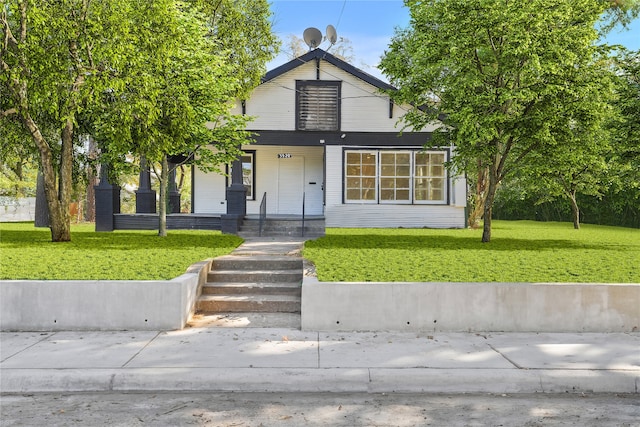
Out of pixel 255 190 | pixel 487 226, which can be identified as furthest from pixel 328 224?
pixel 487 226

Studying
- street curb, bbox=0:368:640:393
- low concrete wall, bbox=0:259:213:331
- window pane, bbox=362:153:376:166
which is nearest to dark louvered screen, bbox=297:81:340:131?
window pane, bbox=362:153:376:166

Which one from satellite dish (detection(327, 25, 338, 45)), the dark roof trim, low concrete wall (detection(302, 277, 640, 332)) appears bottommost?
low concrete wall (detection(302, 277, 640, 332))

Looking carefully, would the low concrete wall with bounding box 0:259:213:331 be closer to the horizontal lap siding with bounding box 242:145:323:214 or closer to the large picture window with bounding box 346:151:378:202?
the large picture window with bounding box 346:151:378:202

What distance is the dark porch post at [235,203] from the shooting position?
58.6 ft

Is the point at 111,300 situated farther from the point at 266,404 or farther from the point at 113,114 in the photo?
the point at 113,114

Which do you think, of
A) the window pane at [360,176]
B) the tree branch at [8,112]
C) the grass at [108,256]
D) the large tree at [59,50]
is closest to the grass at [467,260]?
the grass at [108,256]

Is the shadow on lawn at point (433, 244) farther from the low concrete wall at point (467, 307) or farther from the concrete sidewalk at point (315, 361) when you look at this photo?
the concrete sidewalk at point (315, 361)

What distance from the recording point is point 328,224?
2105 centimetres

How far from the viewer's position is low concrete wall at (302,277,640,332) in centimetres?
789

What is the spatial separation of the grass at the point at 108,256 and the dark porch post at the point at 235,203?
2.18m

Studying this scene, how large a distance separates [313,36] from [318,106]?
9.58 feet

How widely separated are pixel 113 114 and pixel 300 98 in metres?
9.16

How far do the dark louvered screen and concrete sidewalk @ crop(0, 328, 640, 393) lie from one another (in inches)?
554

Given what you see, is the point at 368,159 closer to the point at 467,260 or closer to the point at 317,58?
the point at 317,58
